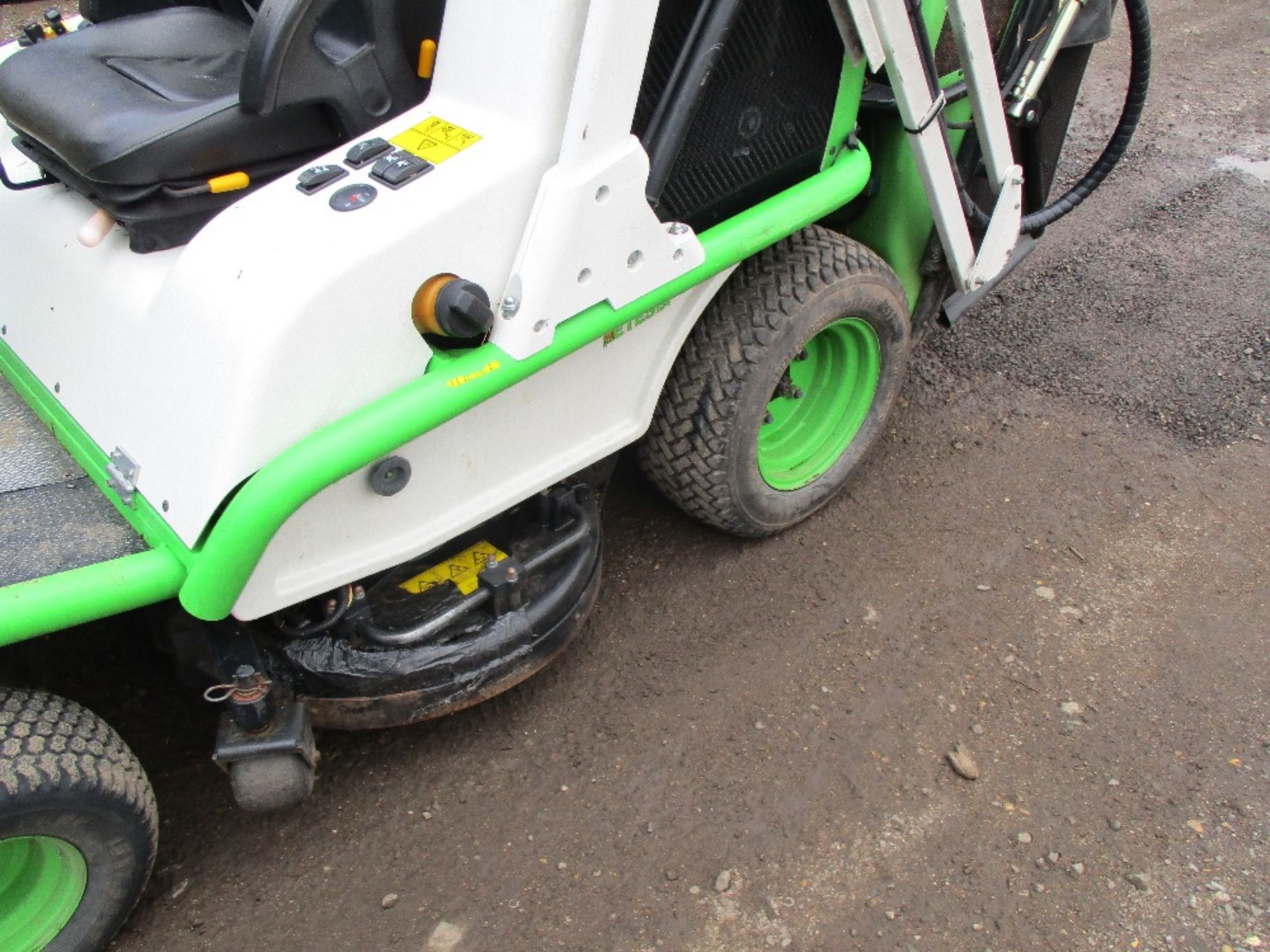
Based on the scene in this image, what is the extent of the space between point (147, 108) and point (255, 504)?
27.0 inches

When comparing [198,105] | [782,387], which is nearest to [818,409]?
[782,387]

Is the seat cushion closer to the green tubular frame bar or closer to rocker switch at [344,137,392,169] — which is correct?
rocker switch at [344,137,392,169]

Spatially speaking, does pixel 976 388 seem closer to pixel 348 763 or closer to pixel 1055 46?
pixel 1055 46

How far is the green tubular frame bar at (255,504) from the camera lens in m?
1.56

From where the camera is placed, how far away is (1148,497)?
2.85 meters

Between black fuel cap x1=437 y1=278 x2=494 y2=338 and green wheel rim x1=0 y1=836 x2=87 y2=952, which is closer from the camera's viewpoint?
black fuel cap x1=437 y1=278 x2=494 y2=338

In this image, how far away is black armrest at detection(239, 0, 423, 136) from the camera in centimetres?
167

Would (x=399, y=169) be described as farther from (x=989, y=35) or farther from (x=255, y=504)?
(x=989, y=35)

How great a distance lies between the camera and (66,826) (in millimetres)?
1706

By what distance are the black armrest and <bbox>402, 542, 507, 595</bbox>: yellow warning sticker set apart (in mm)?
780

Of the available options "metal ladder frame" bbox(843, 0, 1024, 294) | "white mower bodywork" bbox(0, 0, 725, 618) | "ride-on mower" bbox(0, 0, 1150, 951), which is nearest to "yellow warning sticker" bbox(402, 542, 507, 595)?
"ride-on mower" bbox(0, 0, 1150, 951)

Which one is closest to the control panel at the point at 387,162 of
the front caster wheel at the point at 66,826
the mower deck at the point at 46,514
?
the mower deck at the point at 46,514

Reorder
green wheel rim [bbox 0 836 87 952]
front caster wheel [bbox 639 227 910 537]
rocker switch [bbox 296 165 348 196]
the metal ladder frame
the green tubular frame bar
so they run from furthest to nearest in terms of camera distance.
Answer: front caster wheel [bbox 639 227 910 537] → the metal ladder frame → green wheel rim [bbox 0 836 87 952] → rocker switch [bbox 296 165 348 196] → the green tubular frame bar

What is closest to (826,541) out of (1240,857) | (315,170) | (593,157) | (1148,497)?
(1148,497)
